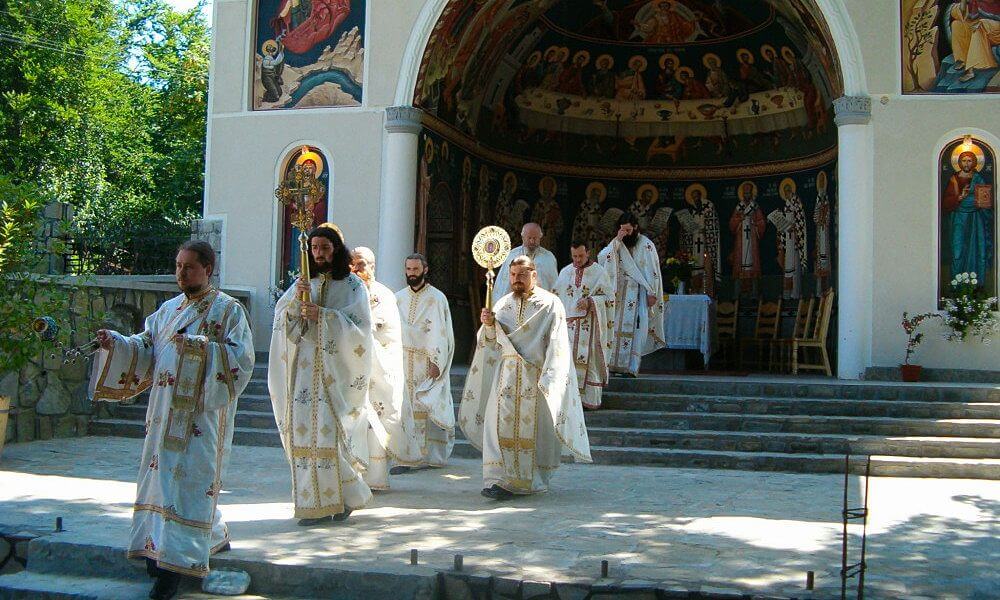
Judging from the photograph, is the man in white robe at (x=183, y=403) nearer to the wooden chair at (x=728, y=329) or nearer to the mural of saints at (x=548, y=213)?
the mural of saints at (x=548, y=213)

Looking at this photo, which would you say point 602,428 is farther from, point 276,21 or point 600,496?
point 276,21

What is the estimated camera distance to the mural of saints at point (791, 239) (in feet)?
57.2

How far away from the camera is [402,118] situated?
46.2ft

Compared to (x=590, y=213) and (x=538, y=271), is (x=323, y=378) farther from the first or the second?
(x=590, y=213)

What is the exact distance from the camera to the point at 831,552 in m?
6.02

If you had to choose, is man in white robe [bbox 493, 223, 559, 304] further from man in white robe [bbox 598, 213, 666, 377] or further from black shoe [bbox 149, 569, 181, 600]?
black shoe [bbox 149, 569, 181, 600]

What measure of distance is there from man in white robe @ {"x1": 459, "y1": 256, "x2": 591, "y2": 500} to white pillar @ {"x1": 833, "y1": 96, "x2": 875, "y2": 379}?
569cm

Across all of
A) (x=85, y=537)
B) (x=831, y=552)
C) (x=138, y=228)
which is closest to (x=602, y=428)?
(x=831, y=552)

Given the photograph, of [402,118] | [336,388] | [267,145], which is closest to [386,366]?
[336,388]

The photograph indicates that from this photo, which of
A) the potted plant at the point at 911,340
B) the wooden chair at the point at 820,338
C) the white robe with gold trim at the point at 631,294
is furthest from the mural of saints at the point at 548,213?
the potted plant at the point at 911,340

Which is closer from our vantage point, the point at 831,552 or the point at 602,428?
the point at 831,552

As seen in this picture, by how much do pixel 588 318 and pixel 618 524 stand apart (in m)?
4.44

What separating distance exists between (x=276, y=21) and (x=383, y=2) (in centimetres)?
167

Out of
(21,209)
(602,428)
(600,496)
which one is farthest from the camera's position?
(602,428)
